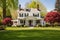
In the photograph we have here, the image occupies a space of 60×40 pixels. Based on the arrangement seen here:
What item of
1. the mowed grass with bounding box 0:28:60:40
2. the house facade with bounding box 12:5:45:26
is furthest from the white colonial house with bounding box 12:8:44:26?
the mowed grass with bounding box 0:28:60:40

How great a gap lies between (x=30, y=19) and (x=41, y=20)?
2.96m

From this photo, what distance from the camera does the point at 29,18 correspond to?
59781 mm

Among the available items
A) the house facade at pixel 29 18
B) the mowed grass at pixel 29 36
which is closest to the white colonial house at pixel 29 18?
the house facade at pixel 29 18

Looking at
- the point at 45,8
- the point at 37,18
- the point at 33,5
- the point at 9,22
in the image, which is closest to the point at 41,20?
the point at 37,18

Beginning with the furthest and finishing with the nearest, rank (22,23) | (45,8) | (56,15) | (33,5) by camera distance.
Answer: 1. (45,8)
2. (33,5)
3. (22,23)
4. (56,15)

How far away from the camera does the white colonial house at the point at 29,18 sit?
59344mm

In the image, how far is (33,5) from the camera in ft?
265

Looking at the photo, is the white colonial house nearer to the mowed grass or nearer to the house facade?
the house facade

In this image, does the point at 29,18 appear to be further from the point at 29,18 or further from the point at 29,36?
the point at 29,36

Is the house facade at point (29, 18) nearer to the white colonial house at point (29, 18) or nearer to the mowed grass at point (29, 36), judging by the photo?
the white colonial house at point (29, 18)

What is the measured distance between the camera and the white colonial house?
59.3 meters

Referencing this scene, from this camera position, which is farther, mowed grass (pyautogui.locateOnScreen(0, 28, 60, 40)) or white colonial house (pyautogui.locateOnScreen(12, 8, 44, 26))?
white colonial house (pyautogui.locateOnScreen(12, 8, 44, 26))

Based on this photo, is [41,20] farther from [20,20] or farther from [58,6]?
[58,6]

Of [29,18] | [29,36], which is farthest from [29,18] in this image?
[29,36]
